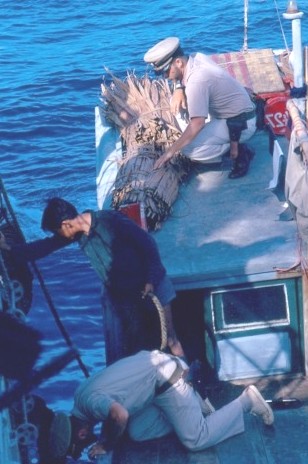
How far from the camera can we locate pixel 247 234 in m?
10.7

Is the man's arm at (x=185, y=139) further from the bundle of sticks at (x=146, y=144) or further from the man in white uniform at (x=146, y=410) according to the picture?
the man in white uniform at (x=146, y=410)

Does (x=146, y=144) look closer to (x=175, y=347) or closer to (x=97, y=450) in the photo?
(x=175, y=347)

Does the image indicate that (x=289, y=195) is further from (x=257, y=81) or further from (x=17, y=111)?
(x=17, y=111)

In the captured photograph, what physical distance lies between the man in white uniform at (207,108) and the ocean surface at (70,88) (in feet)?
13.2

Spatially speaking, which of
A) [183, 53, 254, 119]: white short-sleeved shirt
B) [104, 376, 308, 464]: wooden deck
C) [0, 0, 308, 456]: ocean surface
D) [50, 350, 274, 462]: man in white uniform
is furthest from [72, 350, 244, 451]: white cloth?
[0, 0, 308, 456]: ocean surface

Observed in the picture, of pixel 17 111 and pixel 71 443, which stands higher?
pixel 71 443

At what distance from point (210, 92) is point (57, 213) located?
3.30m

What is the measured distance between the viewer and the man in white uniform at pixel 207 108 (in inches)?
439

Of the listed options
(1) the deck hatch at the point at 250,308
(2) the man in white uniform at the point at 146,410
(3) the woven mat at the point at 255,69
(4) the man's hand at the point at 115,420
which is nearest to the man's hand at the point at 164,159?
(1) the deck hatch at the point at 250,308

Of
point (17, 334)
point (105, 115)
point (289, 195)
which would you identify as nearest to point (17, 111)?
point (105, 115)

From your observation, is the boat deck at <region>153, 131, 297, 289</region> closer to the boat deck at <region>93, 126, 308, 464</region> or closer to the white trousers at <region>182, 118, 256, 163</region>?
the boat deck at <region>93, 126, 308, 464</region>

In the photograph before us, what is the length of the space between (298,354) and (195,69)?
3.39 m

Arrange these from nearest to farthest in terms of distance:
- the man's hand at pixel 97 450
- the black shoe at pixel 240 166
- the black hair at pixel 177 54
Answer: the man's hand at pixel 97 450 → the black hair at pixel 177 54 → the black shoe at pixel 240 166

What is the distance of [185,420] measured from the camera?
895cm
